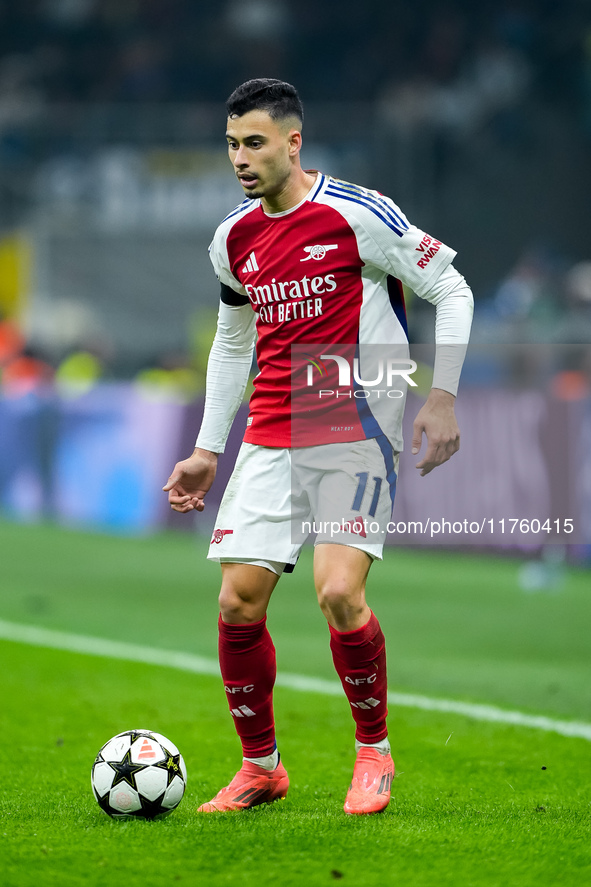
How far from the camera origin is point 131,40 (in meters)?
21.3

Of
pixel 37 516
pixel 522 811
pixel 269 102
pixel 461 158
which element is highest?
pixel 461 158

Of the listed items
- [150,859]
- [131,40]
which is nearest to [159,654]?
[150,859]

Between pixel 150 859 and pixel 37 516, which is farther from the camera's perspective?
pixel 37 516

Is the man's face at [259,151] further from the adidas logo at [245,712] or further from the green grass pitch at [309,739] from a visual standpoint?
the green grass pitch at [309,739]

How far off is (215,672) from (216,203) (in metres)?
11.3

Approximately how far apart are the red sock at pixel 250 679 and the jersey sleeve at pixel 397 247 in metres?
1.14

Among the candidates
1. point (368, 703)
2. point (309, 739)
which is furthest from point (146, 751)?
point (309, 739)

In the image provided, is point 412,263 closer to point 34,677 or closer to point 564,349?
point 34,677

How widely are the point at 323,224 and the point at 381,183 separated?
478 inches

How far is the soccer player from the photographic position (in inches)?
147

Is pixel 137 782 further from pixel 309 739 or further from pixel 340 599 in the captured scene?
pixel 309 739

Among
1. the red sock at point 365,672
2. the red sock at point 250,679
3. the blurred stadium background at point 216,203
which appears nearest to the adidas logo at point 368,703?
the red sock at point 365,672

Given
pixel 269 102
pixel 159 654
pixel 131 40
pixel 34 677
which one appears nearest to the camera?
pixel 269 102

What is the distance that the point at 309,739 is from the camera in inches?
199
